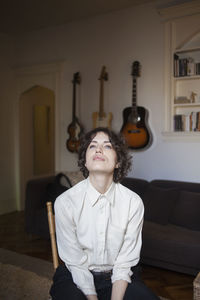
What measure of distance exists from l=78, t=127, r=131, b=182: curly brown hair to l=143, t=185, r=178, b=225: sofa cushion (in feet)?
6.04

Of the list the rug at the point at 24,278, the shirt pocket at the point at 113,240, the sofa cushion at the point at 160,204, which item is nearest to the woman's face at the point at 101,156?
the shirt pocket at the point at 113,240

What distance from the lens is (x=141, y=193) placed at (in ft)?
11.4

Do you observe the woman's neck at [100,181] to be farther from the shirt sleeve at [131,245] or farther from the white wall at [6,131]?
the white wall at [6,131]

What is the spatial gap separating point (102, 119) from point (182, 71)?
3.89 ft

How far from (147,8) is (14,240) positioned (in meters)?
3.27

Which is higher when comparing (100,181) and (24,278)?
(100,181)

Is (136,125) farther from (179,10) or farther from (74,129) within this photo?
(179,10)

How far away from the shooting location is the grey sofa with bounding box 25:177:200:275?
2.61 metres

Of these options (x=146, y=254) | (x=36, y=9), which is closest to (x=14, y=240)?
(x=146, y=254)

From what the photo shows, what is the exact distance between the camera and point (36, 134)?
18.2 feet

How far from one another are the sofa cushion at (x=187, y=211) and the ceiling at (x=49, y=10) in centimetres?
240

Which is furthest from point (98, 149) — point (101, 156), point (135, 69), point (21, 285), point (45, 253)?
point (135, 69)

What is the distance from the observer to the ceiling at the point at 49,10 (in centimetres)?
373

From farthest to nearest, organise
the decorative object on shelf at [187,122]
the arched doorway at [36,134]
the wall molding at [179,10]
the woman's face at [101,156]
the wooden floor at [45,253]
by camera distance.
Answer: the arched doorway at [36,134] → the decorative object on shelf at [187,122] → the wall molding at [179,10] → the wooden floor at [45,253] → the woman's face at [101,156]
